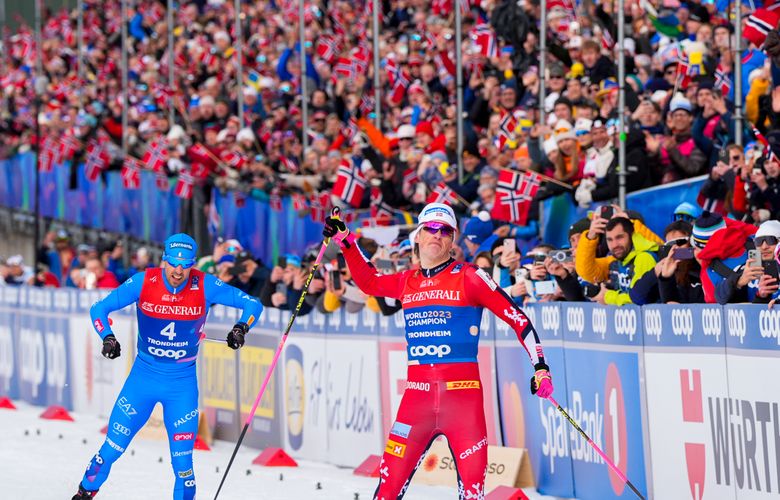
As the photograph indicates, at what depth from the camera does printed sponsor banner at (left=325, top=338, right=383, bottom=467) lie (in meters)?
13.8

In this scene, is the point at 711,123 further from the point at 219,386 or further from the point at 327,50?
the point at 327,50

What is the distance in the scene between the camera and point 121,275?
23.0 meters

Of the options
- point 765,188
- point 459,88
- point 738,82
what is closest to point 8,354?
point 459,88

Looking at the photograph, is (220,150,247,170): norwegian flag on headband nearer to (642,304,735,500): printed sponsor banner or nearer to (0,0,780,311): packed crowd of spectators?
(0,0,780,311): packed crowd of spectators

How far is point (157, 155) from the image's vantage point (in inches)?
947

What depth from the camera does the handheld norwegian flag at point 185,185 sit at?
74.2 ft

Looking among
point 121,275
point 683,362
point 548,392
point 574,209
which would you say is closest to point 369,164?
point 574,209

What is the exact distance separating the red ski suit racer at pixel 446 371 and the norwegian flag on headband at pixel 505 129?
783 centimetres

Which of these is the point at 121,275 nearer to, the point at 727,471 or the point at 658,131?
the point at 658,131

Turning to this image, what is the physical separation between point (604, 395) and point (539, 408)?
949 mm

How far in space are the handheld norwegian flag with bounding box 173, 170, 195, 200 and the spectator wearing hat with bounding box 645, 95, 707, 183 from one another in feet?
33.7

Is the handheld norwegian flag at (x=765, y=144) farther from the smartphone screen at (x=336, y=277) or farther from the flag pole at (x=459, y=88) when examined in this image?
the flag pole at (x=459, y=88)

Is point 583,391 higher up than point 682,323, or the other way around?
point 682,323

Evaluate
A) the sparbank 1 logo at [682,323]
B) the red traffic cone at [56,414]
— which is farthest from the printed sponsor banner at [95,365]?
the sparbank 1 logo at [682,323]
